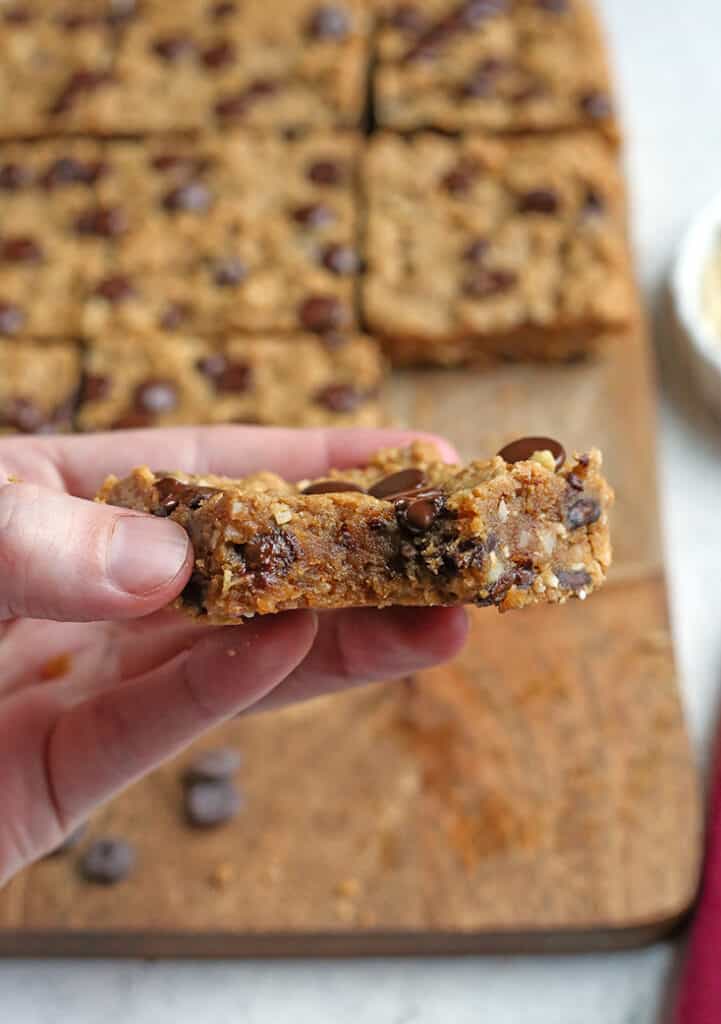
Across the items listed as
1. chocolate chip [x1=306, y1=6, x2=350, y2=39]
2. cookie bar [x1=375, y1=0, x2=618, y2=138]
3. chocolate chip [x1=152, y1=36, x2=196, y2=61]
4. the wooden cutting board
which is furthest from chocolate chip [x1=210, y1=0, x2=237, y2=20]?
the wooden cutting board

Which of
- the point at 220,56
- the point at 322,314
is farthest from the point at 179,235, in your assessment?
the point at 220,56

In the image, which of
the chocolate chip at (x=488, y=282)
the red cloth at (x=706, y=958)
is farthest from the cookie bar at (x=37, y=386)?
the red cloth at (x=706, y=958)

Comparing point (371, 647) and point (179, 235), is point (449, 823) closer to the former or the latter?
point (371, 647)

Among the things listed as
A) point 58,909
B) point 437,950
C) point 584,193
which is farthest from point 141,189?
point 437,950

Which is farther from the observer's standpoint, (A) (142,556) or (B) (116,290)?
(B) (116,290)

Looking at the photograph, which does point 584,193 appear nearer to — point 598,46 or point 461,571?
point 598,46
